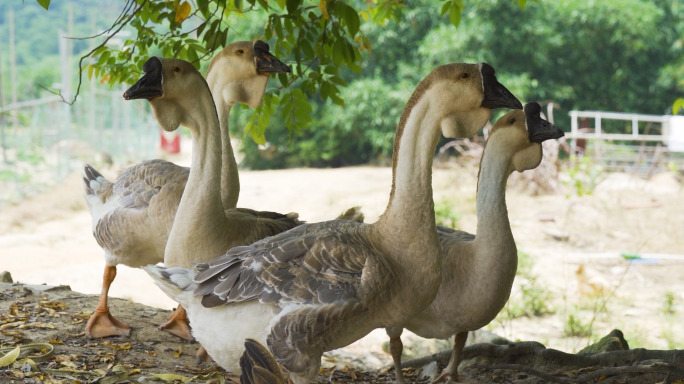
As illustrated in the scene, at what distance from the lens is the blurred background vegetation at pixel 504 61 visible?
70.1ft

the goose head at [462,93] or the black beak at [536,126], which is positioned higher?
the goose head at [462,93]

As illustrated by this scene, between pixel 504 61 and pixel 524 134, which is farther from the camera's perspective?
pixel 504 61

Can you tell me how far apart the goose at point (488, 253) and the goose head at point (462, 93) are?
35.4 inches

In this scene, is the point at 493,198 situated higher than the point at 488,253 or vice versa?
the point at 493,198

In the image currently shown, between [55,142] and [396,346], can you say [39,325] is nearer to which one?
[396,346]

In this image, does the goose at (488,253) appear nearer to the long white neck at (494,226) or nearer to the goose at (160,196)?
the long white neck at (494,226)

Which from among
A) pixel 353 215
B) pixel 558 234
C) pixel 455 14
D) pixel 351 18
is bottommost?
pixel 558 234

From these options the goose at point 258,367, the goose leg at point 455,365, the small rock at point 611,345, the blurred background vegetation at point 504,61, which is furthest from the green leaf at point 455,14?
the blurred background vegetation at point 504,61

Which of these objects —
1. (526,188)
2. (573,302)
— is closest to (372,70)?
(526,188)

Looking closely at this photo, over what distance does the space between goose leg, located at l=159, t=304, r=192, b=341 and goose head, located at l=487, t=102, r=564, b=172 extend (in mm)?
2238

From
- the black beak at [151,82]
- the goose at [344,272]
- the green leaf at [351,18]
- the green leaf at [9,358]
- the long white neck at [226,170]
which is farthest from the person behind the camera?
the long white neck at [226,170]

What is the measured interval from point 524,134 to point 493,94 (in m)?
0.99

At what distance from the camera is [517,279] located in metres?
10.8

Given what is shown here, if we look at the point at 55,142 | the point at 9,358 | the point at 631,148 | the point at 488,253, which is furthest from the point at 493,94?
the point at 55,142
